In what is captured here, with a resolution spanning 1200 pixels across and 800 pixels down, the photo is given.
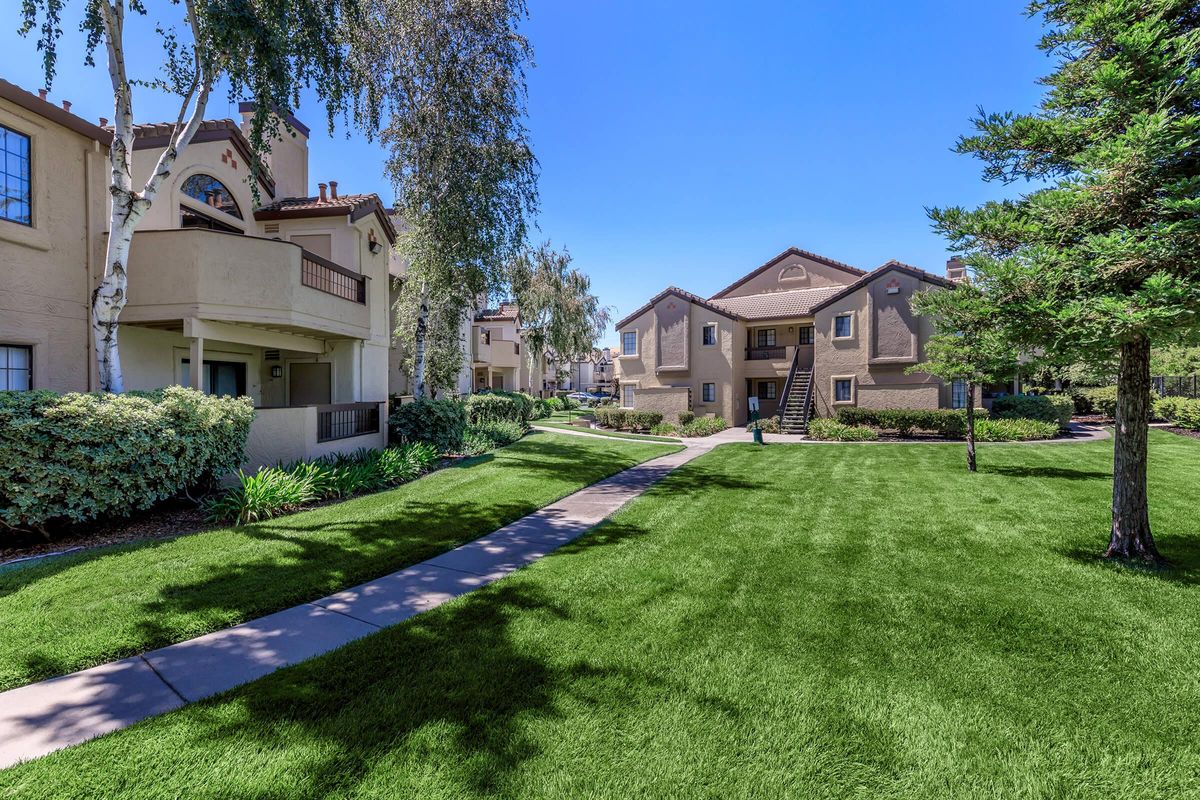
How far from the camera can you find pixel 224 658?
163 inches

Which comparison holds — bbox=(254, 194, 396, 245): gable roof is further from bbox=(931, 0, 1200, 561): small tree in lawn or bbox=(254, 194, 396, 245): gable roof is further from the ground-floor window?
bbox=(931, 0, 1200, 561): small tree in lawn

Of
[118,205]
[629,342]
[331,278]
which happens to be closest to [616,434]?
[629,342]

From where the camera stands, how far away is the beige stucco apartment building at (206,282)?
886 centimetres

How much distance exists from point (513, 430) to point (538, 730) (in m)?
17.4

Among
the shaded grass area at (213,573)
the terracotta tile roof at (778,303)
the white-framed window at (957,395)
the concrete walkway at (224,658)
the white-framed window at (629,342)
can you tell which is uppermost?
the terracotta tile roof at (778,303)

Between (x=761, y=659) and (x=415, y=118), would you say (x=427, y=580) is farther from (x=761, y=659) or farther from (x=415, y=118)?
(x=415, y=118)

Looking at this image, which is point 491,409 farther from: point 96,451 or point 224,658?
point 224,658

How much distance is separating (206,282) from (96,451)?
4.59 m

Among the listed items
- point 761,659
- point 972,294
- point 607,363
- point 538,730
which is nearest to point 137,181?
point 538,730

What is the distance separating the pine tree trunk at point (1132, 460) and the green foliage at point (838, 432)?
1416cm

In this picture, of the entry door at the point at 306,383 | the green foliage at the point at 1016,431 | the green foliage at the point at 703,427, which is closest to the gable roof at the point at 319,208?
the entry door at the point at 306,383

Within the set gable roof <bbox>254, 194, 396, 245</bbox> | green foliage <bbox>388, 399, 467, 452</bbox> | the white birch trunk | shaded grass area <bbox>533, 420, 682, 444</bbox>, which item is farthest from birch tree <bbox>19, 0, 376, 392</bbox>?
shaded grass area <bbox>533, 420, 682, 444</bbox>

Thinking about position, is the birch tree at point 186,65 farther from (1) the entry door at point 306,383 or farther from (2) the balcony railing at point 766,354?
(2) the balcony railing at point 766,354

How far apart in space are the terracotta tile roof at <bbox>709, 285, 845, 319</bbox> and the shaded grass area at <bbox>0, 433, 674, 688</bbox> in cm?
2069
